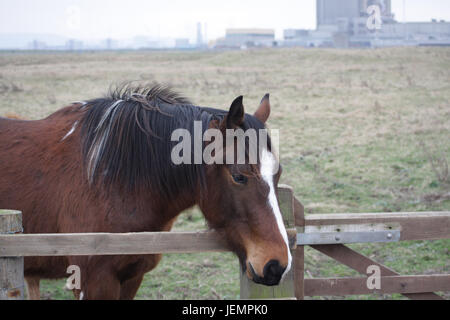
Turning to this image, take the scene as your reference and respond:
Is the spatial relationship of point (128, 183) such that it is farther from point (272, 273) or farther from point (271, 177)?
point (272, 273)

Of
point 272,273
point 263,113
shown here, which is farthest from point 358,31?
point 272,273

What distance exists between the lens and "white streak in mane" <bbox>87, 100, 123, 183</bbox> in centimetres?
334

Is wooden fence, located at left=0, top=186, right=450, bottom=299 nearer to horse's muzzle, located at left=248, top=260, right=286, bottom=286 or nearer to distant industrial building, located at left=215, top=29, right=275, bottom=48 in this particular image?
horse's muzzle, located at left=248, top=260, right=286, bottom=286

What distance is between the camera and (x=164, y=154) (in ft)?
10.8

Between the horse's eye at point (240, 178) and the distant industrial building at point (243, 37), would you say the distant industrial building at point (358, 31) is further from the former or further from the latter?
the horse's eye at point (240, 178)

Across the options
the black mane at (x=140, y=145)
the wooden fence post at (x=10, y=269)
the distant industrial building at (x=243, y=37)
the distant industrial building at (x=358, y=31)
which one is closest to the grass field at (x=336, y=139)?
the black mane at (x=140, y=145)

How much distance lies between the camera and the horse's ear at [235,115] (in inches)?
113

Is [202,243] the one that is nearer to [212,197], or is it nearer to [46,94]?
[212,197]

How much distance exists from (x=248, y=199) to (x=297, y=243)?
562 mm

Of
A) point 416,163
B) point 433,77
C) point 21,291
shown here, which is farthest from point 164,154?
point 433,77

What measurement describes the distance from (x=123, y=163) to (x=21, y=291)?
1088mm

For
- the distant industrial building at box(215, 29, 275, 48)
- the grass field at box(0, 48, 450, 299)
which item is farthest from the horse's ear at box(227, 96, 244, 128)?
the distant industrial building at box(215, 29, 275, 48)

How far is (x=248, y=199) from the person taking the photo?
278 cm
